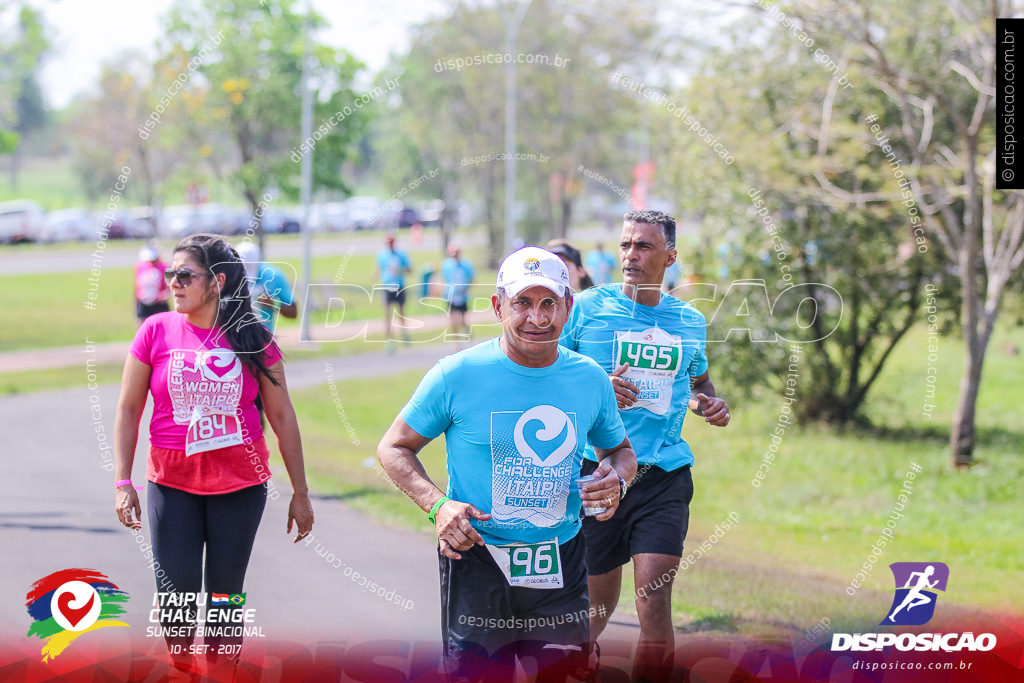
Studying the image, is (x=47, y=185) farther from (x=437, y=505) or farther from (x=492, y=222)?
(x=437, y=505)

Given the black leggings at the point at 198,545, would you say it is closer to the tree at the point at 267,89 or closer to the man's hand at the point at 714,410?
the man's hand at the point at 714,410

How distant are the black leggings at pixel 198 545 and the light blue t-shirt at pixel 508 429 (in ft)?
3.71

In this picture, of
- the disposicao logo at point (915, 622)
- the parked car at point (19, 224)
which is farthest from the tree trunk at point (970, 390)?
the parked car at point (19, 224)

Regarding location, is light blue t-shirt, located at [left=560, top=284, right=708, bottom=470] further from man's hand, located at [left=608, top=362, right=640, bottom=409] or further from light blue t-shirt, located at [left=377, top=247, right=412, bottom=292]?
light blue t-shirt, located at [left=377, top=247, right=412, bottom=292]

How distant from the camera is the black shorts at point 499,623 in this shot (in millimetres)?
3717

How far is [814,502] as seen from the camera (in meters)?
10.7

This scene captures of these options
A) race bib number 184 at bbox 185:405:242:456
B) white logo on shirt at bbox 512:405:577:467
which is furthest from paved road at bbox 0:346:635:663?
white logo on shirt at bbox 512:405:577:467

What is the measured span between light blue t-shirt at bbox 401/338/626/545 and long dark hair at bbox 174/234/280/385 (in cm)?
108

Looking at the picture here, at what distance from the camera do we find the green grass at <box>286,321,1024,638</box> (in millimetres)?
6910

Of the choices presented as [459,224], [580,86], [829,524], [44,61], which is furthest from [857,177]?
[459,224]

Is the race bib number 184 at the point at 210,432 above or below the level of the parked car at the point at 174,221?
below

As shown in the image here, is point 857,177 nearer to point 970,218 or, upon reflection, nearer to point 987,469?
point 970,218

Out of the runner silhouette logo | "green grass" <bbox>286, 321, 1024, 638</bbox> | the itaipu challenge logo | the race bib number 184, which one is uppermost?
the race bib number 184

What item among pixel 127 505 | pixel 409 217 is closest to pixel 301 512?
pixel 127 505
